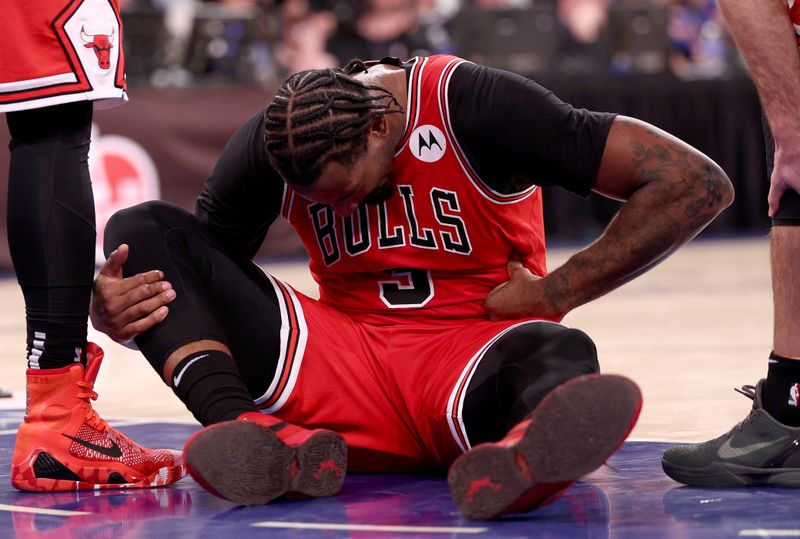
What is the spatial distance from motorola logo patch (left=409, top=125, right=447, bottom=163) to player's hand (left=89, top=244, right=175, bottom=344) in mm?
561

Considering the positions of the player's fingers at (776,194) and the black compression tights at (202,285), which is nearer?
the player's fingers at (776,194)

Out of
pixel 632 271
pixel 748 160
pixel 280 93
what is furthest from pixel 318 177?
pixel 748 160

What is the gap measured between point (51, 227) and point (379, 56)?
21.9 ft

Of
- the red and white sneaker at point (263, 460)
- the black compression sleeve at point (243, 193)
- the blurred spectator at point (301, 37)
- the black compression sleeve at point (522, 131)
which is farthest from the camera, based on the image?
the blurred spectator at point (301, 37)

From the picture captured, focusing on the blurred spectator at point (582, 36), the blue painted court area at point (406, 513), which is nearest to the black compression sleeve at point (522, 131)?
the blue painted court area at point (406, 513)

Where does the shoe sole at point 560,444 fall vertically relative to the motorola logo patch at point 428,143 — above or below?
below

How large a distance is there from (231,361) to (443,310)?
0.47 metres

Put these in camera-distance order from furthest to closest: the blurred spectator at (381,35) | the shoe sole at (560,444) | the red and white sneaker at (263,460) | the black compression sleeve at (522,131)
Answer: the blurred spectator at (381,35), the black compression sleeve at (522,131), the red and white sneaker at (263,460), the shoe sole at (560,444)

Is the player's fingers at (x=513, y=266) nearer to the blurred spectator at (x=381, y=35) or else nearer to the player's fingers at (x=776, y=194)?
the player's fingers at (x=776, y=194)

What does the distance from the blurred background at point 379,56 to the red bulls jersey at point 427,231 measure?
195 inches

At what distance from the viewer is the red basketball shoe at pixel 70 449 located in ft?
8.63

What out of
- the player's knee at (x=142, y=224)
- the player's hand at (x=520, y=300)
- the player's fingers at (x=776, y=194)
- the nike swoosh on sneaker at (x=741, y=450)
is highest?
the player's fingers at (x=776, y=194)

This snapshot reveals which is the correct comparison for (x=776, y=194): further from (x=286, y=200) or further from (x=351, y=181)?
(x=286, y=200)

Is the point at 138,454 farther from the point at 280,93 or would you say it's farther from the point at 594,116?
the point at 594,116
